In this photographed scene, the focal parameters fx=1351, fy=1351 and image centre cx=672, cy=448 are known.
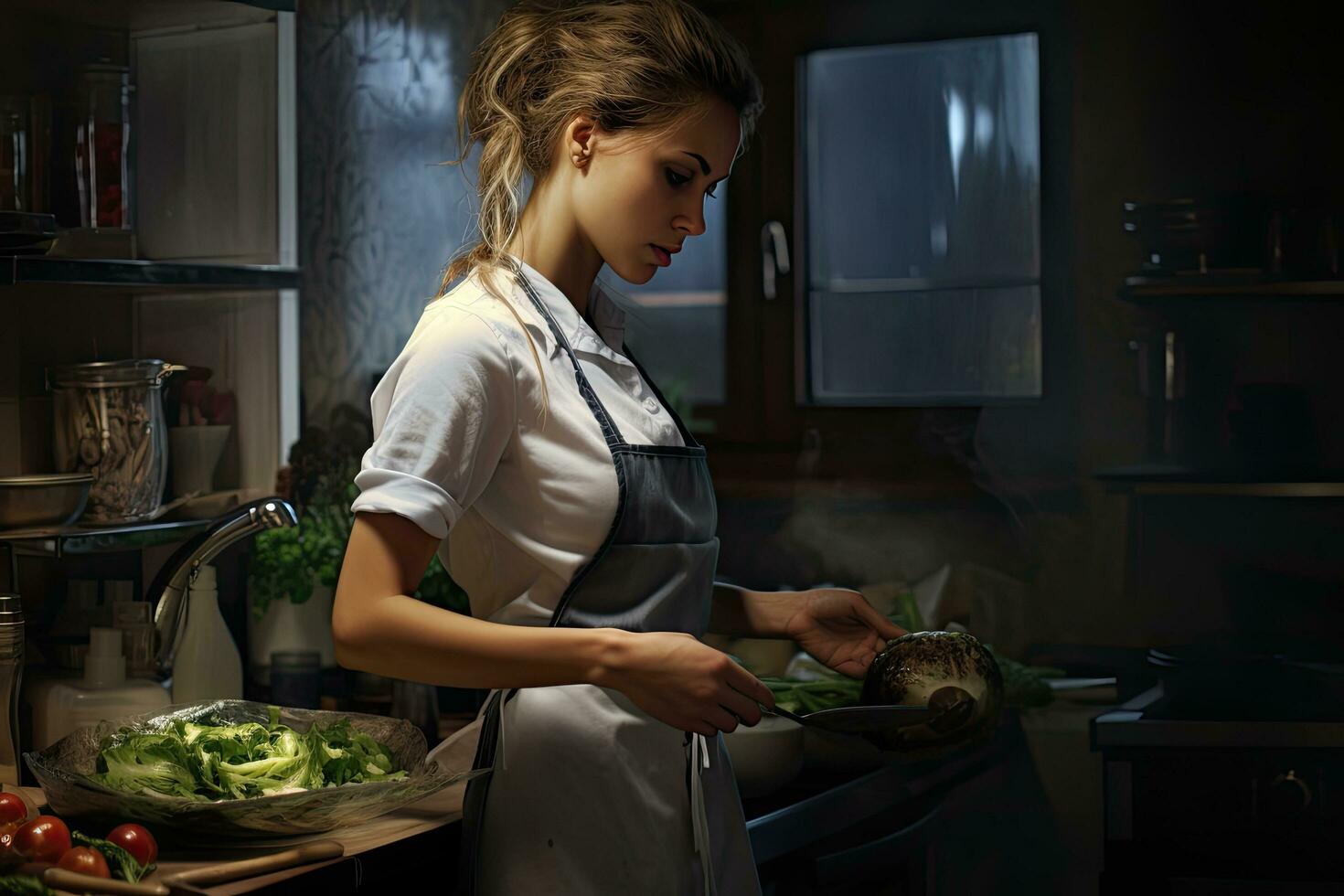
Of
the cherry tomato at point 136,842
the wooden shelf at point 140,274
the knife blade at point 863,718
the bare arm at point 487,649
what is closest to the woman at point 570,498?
the bare arm at point 487,649

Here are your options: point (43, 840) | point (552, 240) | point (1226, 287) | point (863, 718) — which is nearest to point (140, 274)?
point (552, 240)

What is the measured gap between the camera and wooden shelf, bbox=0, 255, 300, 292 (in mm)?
1429

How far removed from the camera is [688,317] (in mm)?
1942

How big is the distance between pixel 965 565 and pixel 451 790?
2.38 feet

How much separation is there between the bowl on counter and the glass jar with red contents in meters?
0.97

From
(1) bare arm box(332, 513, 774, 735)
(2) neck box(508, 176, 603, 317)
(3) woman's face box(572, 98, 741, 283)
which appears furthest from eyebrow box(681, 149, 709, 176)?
(1) bare arm box(332, 513, 774, 735)

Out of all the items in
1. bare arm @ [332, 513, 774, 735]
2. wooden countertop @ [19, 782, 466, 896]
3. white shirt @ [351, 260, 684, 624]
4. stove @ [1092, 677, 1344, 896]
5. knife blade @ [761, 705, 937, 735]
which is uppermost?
white shirt @ [351, 260, 684, 624]

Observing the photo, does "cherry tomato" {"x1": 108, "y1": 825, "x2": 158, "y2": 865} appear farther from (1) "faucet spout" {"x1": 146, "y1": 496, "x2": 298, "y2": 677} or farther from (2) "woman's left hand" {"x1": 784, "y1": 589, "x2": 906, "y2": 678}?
(2) "woman's left hand" {"x1": 784, "y1": 589, "x2": 906, "y2": 678}

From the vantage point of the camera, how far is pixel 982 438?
5.64 ft

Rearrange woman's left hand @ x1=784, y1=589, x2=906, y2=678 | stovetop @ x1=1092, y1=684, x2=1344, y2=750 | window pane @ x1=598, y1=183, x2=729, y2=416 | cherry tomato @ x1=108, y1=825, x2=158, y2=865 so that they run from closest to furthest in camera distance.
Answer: cherry tomato @ x1=108, y1=825, x2=158, y2=865
woman's left hand @ x1=784, y1=589, x2=906, y2=678
stovetop @ x1=1092, y1=684, x2=1344, y2=750
window pane @ x1=598, y1=183, x2=729, y2=416

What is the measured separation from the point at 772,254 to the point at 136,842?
1121 millimetres

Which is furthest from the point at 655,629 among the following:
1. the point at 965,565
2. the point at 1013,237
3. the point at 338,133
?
the point at 338,133

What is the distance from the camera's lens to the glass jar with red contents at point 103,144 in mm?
1594

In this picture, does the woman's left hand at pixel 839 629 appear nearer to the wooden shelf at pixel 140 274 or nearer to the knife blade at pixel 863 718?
the knife blade at pixel 863 718
